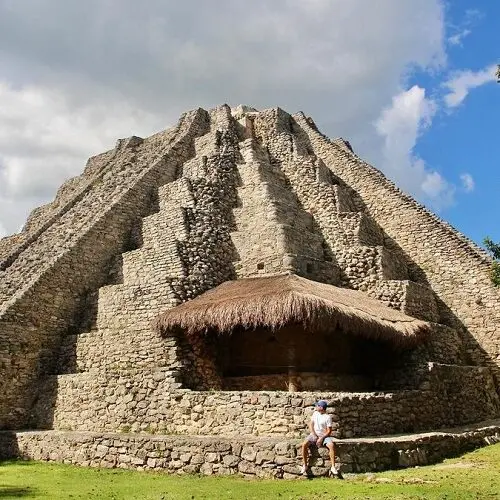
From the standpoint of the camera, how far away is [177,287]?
1441cm

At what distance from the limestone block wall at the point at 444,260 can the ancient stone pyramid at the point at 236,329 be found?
0.17ft

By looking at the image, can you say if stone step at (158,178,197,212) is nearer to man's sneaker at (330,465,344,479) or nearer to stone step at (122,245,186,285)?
stone step at (122,245,186,285)

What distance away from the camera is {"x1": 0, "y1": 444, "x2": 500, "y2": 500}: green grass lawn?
7.62 m

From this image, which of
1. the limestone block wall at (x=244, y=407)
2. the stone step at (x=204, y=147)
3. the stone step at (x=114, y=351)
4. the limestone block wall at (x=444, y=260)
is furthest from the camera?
the stone step at (x=204, y=147)

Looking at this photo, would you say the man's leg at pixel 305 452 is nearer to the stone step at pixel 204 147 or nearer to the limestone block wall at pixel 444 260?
the limestone block wall at pixel 444 260

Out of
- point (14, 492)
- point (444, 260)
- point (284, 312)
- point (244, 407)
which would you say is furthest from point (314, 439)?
point (444, 260)

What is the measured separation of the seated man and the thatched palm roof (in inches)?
107

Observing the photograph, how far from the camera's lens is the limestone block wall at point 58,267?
14227 mm

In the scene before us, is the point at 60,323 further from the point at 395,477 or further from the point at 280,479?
the point at 395,477

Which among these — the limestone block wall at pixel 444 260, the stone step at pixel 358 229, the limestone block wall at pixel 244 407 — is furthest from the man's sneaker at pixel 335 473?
the stone step at pixel 358 229

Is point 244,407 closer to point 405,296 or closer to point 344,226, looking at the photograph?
point 405,296

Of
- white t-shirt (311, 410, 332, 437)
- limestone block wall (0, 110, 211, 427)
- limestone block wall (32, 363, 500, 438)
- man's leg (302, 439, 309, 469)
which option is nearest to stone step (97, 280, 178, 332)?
limestone block wall (0, 110, 211, 427)

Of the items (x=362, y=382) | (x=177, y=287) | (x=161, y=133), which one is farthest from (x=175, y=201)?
(x=161, y=133)

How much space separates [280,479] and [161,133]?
21399 mm
